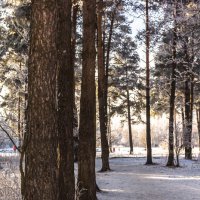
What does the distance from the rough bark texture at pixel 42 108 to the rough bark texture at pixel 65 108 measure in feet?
10.8

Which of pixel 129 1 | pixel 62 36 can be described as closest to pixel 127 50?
pixel 129 1

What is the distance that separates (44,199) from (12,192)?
306cm

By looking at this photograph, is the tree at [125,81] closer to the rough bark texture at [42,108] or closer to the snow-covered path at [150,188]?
the snow-covered path at [150,188]

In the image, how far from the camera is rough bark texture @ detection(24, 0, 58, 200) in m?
4.80

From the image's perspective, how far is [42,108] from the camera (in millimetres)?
4852

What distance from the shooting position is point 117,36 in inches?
1139

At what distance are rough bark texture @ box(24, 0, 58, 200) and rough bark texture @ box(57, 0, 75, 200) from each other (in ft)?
10.8

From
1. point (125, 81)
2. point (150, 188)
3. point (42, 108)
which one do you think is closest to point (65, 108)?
point (42, 108)

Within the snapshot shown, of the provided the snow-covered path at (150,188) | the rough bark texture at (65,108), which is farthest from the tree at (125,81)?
the rough bark texture at (65,108)

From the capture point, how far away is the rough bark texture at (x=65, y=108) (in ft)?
27.2

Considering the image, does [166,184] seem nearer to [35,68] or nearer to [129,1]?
[129,1]

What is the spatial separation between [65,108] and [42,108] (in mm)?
3563

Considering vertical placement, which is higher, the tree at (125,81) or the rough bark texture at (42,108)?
the tree at (125,81)

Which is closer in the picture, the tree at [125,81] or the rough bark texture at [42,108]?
the rough bark texture at [42,108]
